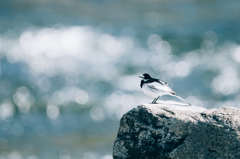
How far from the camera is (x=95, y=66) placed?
24.6 meters

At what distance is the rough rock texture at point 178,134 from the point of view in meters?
6.07

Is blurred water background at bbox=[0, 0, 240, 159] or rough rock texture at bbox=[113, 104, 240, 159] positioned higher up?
blurred water background at bbox=[0, 0, 240, 159]

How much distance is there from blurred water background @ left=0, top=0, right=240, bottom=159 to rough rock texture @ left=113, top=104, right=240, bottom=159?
1043 cm

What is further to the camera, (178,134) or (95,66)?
(95,66)

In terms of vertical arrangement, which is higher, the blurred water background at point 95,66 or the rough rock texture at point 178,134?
the blurred water background at point 95,66

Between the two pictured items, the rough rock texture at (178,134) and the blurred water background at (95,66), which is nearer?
the rough rock texture at (178,134)

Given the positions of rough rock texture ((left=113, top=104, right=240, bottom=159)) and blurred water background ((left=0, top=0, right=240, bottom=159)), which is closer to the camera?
rough rock texture ((left=113, top=104, right=240, bottom=159))

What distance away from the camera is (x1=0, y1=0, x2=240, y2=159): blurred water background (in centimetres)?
1955

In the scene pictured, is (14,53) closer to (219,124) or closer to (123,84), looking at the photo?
(123,84)

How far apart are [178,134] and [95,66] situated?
61.1ft

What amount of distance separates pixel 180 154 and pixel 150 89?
1662 mm

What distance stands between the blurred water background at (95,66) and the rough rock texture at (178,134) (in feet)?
34.2

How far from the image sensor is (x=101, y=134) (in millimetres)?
19234

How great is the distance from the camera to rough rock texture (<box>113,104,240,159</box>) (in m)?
6.07
